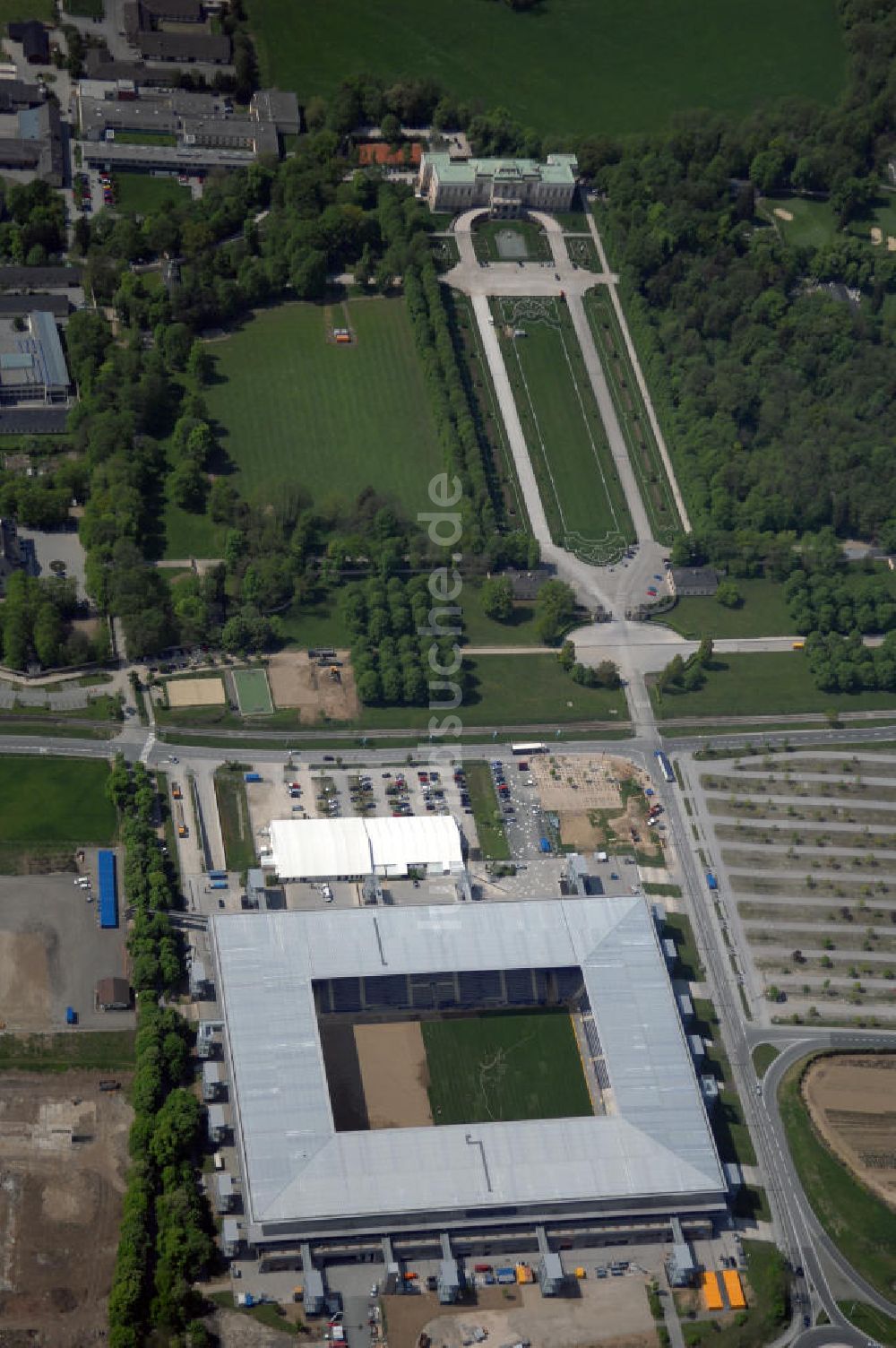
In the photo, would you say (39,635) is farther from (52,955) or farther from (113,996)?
(113,996)

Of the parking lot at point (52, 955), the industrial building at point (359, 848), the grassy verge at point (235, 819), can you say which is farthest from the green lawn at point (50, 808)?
the industrial building at point (359, 848)

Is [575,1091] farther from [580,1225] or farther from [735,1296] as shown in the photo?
[735,1296]

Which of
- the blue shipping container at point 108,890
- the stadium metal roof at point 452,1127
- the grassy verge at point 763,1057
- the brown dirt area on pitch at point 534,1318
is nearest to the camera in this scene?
the brown dirt area on pitch at point 534,1318

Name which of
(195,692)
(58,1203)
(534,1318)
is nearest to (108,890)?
(195,692)

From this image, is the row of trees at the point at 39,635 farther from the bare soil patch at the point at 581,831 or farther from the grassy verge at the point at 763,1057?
the grassy verge at the point at 763,1057

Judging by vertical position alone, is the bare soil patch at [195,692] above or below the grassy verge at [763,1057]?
above

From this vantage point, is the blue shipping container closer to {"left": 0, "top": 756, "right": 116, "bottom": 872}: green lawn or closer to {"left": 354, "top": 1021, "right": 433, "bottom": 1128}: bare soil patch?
{"left": 0, "top": 756, "right": 116, "bottom": 872}: green lawn
